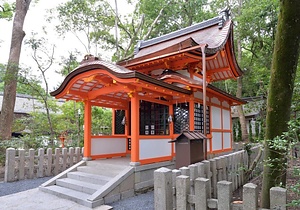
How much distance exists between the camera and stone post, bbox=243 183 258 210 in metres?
2.38

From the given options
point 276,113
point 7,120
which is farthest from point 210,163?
point 7,120

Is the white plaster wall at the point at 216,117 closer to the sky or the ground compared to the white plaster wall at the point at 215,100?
closer to the ground

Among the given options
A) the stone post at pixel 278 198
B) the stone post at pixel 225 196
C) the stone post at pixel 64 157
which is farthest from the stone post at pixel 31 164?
the stone post at pixel 278 198

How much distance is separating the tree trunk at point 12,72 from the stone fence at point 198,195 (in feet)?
26.2

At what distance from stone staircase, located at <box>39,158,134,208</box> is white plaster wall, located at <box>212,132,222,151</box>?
3.59 meters

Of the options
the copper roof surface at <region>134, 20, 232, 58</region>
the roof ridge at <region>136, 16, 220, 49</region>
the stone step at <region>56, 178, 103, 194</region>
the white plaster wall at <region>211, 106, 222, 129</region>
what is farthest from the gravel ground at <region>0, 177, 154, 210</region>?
the roof ridge at <region>136, 16, 220, 49</region>

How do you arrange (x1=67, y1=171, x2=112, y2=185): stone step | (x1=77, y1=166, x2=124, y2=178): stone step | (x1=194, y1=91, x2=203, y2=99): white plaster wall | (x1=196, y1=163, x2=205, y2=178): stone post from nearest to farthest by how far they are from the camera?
(x1=196, y1=163, x2=205, y2=178): stone post < (x1=67, y1=171, x2=112, y2=185): stone step < (x1=77, y1=166, x2=124, y2=178): stone step < (x1=194, y1=91, x2=203, y2=99): white plaster wall

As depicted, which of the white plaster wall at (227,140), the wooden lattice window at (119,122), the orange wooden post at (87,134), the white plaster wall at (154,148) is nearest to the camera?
the white plaster wall at (154,148)

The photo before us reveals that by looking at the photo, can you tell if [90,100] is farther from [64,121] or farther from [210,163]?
[64,121]

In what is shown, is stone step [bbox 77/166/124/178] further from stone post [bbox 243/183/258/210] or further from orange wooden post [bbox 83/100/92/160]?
stone post [bbox 243/183/258/210]

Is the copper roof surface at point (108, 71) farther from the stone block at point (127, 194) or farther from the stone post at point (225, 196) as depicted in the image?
the stone post at point (225, 196)

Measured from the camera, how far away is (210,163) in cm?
391

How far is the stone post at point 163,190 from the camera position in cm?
309

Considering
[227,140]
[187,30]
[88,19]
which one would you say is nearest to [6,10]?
[88,19]
